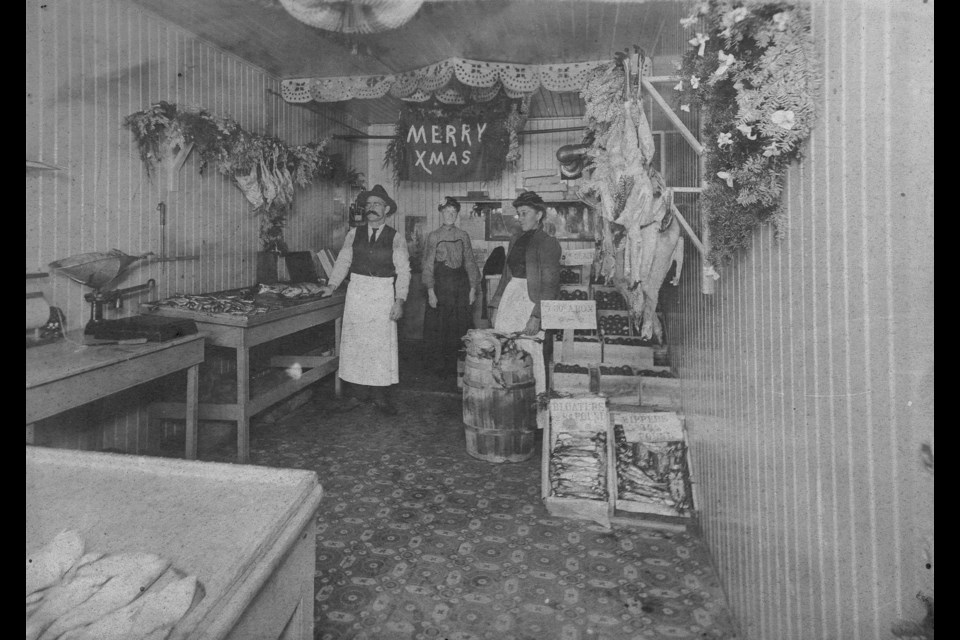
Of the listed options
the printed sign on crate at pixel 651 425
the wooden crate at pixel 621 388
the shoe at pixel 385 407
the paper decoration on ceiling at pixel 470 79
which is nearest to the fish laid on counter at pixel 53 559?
the printed sign on crate at pixel 651 425

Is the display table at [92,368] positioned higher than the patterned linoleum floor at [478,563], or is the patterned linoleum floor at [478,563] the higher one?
the display table at [92,368]

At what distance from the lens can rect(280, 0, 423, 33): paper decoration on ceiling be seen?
2.60 meters

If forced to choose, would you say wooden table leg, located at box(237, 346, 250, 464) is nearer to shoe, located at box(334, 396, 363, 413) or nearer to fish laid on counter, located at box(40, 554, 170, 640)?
shoe, located at box(334, 396, 363, 413)

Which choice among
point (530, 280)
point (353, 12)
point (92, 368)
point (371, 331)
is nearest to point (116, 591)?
point (92, 368)

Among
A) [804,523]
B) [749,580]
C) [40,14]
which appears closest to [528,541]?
[749,580]

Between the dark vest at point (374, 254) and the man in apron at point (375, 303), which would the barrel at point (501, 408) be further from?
the dark vest at point (374, 254)

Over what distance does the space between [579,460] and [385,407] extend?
A: 2454 mm

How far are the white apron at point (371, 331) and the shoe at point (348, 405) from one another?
25cm

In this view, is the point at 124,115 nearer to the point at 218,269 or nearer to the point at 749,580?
the point at 218,269

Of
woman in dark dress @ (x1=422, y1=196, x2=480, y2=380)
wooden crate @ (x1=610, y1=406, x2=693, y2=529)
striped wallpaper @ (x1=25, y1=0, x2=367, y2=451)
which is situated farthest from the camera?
woman in dark dress @ (x1=422, y1=196, x2=480, y2=380)

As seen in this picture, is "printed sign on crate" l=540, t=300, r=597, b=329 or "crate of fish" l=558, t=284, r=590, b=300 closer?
"printed sign on crate" l=540, t=300, r=597, b=329

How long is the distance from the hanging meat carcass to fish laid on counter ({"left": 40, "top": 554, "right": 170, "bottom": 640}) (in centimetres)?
229

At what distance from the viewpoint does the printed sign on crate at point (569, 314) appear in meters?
4.23

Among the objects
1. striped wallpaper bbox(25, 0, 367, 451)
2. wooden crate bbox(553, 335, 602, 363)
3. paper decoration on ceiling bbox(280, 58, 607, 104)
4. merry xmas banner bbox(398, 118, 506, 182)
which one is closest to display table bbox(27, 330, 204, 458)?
striped wallpaper bbox(25, 0, 367, 451)
